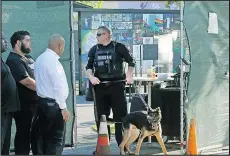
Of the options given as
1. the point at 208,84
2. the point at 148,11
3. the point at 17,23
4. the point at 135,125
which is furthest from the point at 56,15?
the point at 148,11

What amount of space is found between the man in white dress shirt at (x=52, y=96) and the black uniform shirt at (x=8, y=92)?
0.93 ft

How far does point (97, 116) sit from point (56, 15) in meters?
1.63

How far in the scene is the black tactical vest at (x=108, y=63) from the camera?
6.85m

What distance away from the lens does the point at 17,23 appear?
7086mm

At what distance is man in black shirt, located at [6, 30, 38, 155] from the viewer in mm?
5953

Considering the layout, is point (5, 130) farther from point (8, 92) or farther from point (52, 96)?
point (52, 96)

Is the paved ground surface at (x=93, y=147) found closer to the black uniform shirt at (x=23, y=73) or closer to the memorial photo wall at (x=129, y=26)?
the black uniform shirt at (x=23, y=73)

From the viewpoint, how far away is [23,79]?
594cm

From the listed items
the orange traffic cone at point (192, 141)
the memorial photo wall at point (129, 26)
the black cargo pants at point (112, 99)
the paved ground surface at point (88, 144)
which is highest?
the memorial photo wall at point (129, 26)

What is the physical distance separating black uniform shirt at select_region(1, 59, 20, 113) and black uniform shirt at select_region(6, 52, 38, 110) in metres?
0.25

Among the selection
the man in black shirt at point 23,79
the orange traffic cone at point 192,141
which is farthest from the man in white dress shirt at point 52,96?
the orange traffic cone at point 192,141

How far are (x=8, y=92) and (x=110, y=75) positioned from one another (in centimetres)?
169

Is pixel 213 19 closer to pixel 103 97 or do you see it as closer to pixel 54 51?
pixel 103 97

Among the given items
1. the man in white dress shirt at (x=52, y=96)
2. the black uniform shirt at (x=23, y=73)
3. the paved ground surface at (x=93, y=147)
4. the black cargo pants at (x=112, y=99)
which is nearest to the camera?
the man in white dress shirt at (x=52, y=96)
